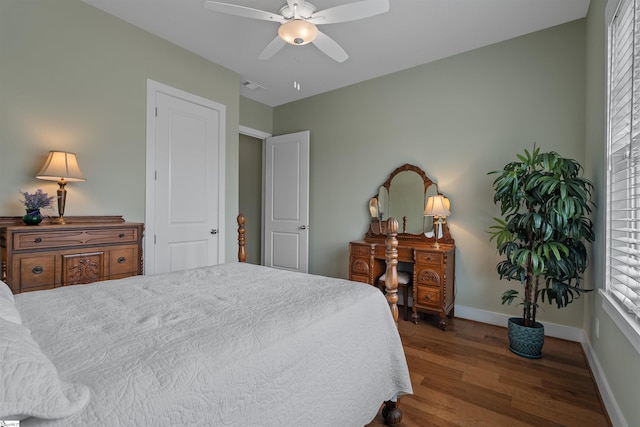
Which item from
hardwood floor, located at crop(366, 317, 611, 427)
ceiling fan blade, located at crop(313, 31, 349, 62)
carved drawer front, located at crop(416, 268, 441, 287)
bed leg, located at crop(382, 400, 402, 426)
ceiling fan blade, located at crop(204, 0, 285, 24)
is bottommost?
hardwood floor, located at crop(366, 317, 611, 427)

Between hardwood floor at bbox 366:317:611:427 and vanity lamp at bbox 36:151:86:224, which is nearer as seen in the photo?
hardwood floor at bbox 366:317:611:427

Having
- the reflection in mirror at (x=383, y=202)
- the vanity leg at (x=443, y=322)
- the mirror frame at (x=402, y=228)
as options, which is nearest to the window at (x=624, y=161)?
the vanity leg at (x=443, y=322)

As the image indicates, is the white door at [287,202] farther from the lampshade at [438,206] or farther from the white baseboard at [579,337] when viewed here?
the white baseboard at [579,337]

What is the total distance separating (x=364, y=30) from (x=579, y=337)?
342cm

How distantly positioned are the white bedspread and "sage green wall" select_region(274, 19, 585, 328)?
216 centimetres

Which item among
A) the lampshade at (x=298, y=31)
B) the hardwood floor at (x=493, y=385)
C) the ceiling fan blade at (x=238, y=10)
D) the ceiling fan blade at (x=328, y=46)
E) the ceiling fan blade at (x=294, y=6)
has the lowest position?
the hardwood floor at (x=493, y=385)

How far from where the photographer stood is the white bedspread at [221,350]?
76 cm

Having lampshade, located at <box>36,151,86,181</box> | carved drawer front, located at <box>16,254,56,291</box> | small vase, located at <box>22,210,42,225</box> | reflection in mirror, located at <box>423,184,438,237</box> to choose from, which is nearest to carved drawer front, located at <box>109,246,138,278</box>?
carved drawer front, located at <box>16,254,56,291</box>

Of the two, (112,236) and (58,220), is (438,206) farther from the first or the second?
(58,220)

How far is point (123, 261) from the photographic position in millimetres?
2475

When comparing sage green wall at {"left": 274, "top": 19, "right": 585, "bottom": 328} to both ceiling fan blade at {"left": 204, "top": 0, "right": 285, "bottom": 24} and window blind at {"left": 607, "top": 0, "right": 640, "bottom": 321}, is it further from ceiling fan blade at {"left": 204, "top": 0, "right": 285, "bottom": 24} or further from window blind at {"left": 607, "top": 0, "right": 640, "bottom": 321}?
ceiling fan blade at {"left": 204, "top": 0, "right": 285, "bottom": 24}

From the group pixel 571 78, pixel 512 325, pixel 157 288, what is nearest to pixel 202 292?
pixel 157 288

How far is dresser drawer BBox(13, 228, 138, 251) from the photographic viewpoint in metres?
2.00

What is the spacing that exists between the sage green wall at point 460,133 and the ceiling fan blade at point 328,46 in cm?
153
